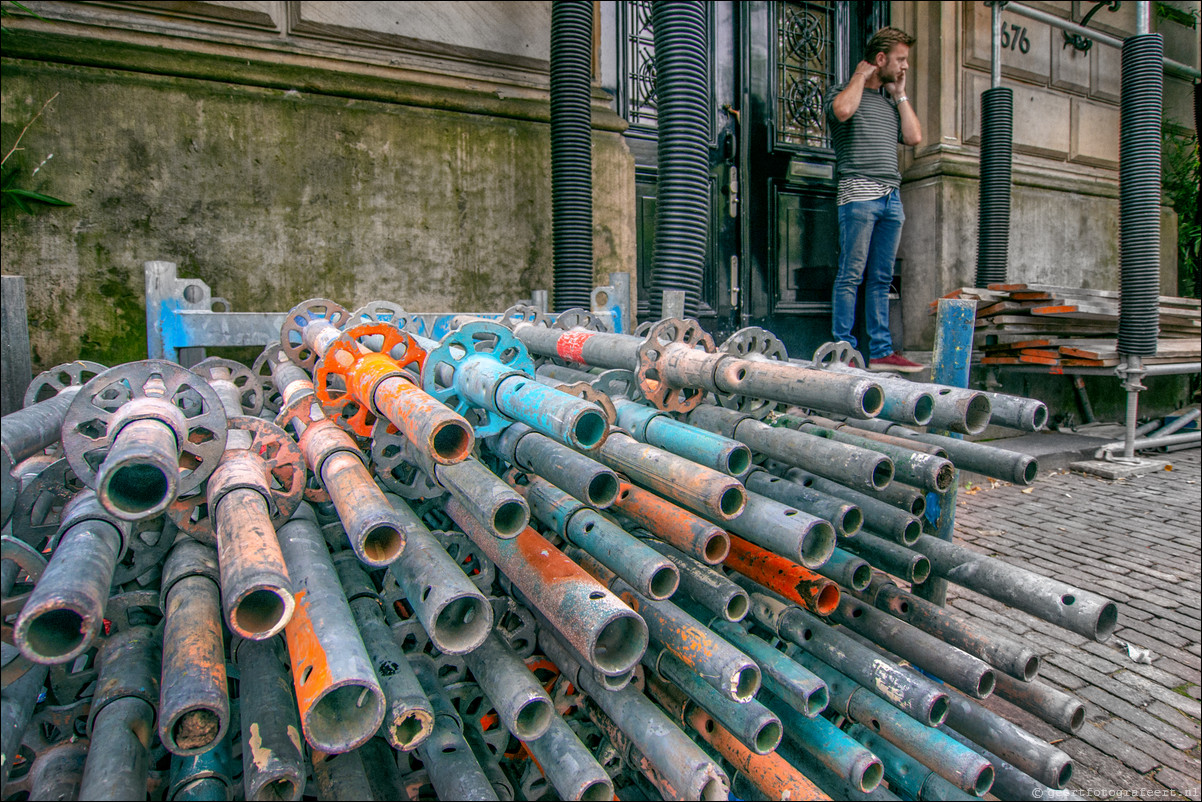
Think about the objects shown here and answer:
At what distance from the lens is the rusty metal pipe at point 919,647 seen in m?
1.58

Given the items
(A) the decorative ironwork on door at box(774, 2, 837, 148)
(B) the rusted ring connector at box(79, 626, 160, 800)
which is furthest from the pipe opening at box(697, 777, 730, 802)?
(A) the decorative ironwork on door at box(774, 2, 837, 148)

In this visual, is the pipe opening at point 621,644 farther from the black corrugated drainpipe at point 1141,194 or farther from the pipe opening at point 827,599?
the black corrugated drainpipe at point 1141,194

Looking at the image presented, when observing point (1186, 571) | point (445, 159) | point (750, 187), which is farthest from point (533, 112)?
point (1186, 571)

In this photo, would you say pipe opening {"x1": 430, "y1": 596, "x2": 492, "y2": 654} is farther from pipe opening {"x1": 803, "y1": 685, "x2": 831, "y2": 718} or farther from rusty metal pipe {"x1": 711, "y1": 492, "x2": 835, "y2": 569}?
pipe opening {"x1": 803, "y1": 685, "x2": 831, "y2": 718}

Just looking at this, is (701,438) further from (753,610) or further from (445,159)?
(445,159)

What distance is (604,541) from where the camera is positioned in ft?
4.89

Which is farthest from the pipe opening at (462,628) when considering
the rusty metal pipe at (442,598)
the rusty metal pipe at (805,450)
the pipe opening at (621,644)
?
the rusty metal pipe at (805,450)

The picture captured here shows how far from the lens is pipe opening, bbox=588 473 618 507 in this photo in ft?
4.71

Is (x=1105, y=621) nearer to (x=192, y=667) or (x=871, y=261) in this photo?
(x=192, y=667)

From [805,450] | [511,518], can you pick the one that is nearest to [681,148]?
[805,450]

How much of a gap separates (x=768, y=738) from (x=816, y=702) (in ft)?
0.59

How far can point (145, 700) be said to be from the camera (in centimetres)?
119

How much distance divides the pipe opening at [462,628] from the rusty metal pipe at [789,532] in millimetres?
603

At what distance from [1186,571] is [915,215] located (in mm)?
4414
